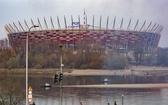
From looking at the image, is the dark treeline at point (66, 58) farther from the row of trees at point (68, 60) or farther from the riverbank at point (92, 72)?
the riverbank at point (92, 72)

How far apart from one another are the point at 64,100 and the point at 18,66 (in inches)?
1300

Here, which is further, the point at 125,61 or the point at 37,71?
the point at 125,61

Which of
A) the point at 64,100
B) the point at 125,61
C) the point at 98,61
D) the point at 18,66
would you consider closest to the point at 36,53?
the point at 18,66

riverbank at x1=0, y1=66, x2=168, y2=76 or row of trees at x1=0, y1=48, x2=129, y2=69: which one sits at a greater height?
row of trees at x1=0, y1=48, x2=129, y2=69

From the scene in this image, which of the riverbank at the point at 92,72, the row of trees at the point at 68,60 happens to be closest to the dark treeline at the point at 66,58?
the row of trees at the point at 68,60

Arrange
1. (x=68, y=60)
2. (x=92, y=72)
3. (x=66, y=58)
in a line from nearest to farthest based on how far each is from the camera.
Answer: (x=92, y=72) < (x=66, y=58) < (x=68, y=60)

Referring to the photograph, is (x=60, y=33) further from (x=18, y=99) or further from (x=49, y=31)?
(x=18, y=99)

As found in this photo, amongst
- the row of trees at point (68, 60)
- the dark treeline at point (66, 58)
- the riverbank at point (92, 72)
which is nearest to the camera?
the riverbank at point (92, 72)

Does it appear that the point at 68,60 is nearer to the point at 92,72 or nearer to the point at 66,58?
the point at 66,58

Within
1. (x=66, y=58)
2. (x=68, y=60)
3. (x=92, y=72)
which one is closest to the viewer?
(x=92, y=72)

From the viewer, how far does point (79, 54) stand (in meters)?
61.4

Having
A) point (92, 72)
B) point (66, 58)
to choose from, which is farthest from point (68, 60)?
point (92, 72)

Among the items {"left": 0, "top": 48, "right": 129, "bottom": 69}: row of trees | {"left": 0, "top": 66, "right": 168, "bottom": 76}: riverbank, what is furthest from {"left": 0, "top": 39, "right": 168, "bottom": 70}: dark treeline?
{"left": 0, "top": 66, "right": 168, "bottom": 76}: riverbank

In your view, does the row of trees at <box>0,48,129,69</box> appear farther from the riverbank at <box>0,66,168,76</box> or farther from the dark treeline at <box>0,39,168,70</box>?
the riverbank at <box>0,66,168,76</box>
